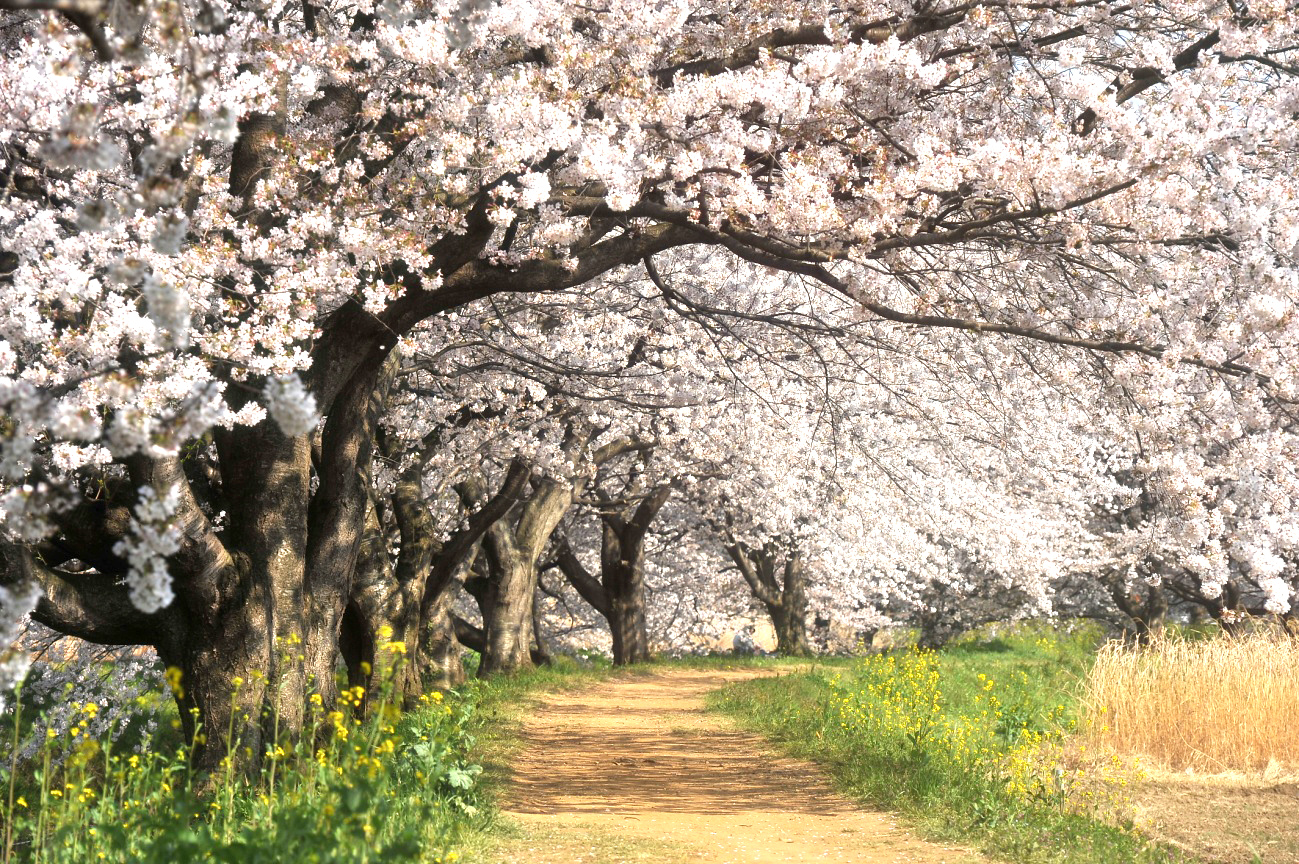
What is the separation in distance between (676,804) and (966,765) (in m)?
2.16

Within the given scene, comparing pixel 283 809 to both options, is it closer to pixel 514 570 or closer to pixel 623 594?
pixel 514 570

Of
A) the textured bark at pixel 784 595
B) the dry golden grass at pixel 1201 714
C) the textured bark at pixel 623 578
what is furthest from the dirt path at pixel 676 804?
the textured bark at pixel 784 595

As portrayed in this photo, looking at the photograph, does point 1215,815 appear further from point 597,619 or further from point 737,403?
point 597,619

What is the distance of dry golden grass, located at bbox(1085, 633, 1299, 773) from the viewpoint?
10961mm

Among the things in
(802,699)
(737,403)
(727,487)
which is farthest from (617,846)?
(727,487)

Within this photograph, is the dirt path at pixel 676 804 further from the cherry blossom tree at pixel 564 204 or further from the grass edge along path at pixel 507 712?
the cherry blossom tree at pixel 564 204

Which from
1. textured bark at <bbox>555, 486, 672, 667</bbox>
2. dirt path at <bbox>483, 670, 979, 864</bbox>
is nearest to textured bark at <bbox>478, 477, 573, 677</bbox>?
textured bark at <bbox>555, 486, 672, 667</bbox>

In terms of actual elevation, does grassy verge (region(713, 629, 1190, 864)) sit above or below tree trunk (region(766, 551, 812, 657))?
below

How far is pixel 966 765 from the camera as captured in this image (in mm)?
9164

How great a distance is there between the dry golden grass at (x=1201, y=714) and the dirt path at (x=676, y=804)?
303cm

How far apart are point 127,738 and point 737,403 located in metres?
9.38

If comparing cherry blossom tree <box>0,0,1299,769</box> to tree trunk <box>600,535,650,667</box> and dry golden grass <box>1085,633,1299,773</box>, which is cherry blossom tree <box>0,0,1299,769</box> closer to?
dry golden grass <box>1085,633,1299,773</box>

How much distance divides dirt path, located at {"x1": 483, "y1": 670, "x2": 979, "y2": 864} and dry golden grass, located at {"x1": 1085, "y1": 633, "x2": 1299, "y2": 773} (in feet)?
9.93

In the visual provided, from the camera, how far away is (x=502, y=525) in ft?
67.9
